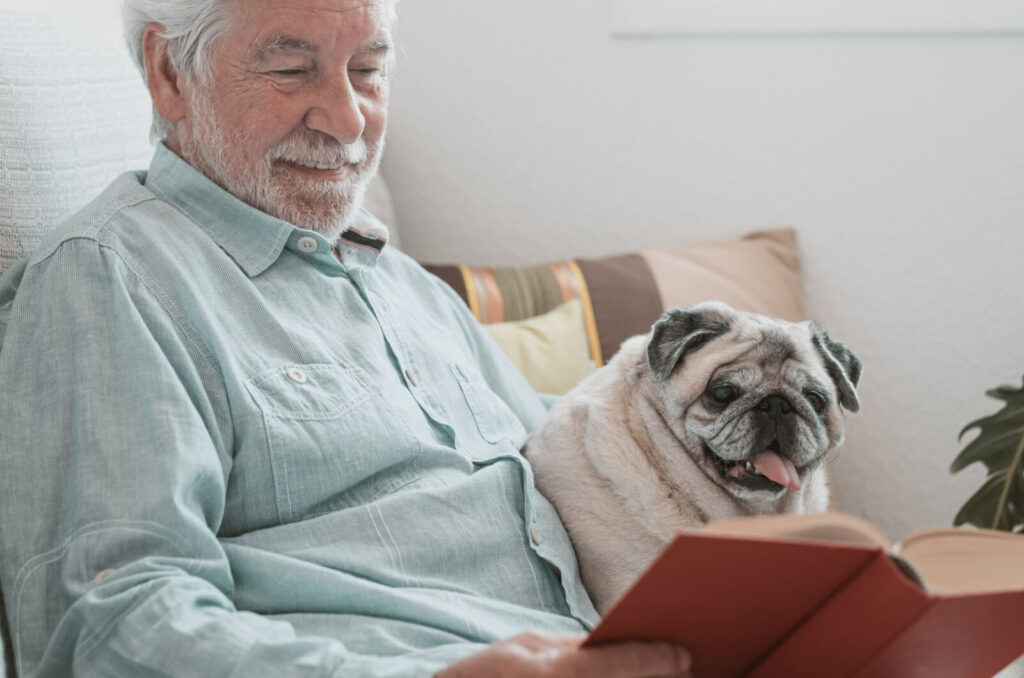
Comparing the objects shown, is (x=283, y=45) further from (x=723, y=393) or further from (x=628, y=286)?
(x=628, y=286)

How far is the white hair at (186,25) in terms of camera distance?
1.22 metres

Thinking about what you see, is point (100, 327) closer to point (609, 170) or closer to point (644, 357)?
point (644, 357)

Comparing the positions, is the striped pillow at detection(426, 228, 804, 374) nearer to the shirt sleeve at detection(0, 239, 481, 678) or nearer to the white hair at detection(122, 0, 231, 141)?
the white hair at detection(122, 0, 231, 141)

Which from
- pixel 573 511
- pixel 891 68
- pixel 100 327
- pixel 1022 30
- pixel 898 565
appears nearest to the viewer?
pixel 898 565

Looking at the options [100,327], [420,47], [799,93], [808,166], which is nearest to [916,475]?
[808,166]

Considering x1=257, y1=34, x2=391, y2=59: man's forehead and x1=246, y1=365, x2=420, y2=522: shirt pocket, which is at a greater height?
x1=257, y1=34, x2=391, y2=59: man's forehead

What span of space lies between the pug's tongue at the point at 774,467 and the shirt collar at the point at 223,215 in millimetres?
625

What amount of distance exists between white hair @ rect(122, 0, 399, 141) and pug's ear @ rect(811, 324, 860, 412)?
32.2 inches

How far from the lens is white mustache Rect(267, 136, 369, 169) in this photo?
1.28 m

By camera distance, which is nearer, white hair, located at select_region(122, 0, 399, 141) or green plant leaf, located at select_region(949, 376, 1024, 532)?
white hair, located at select_region(122, 0, 399, 141)

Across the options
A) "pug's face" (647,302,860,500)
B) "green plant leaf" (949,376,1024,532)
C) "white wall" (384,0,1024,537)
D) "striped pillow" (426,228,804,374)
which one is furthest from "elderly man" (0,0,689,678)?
"white wall" (384,0,1024,537)

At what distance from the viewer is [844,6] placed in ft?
6.75

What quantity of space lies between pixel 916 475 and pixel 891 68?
0.81 m

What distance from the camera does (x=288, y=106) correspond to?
1.25 metres
